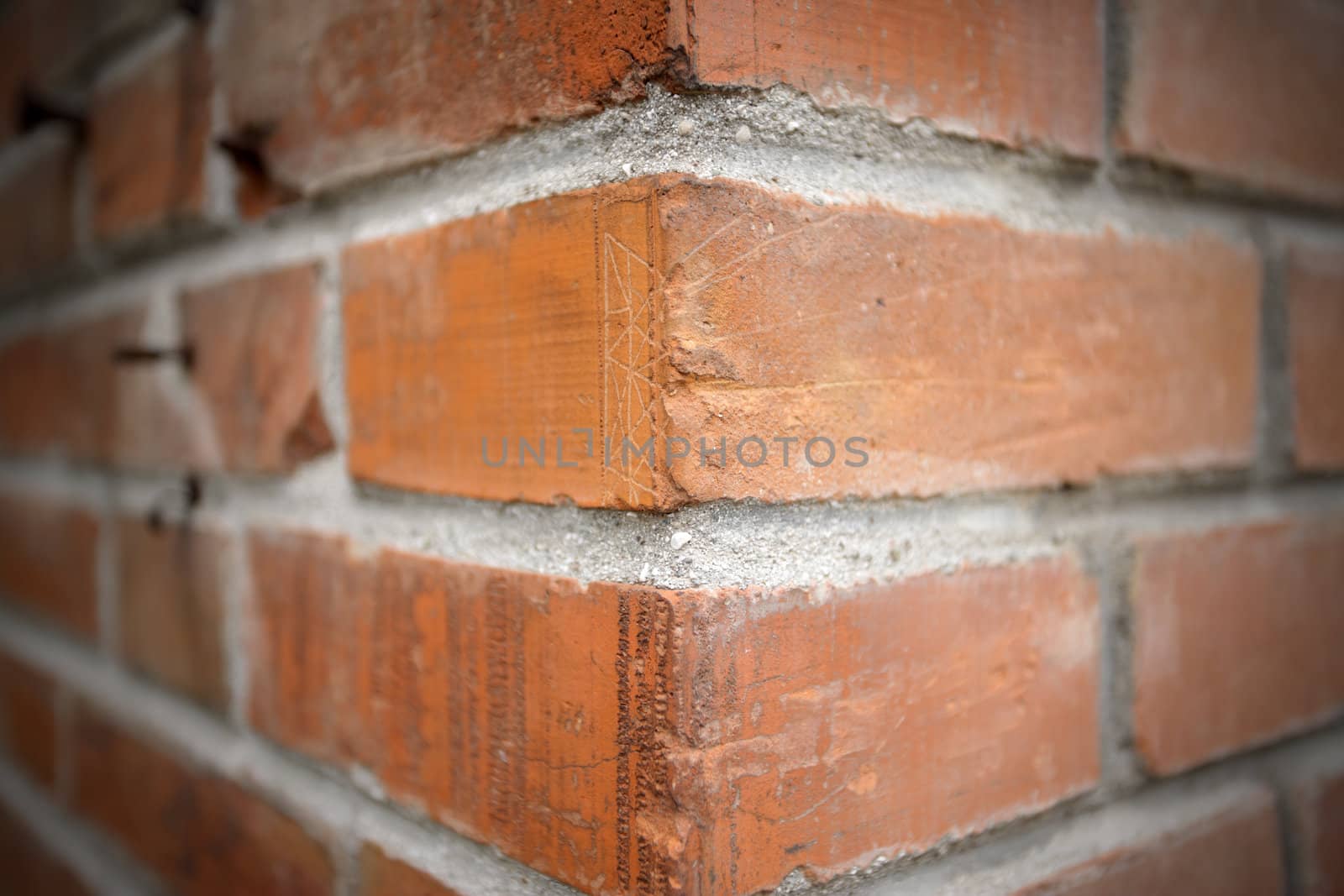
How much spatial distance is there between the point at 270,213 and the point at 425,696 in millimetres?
294

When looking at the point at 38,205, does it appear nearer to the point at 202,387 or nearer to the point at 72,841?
the point at 202,387

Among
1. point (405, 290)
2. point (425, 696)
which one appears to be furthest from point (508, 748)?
→ point (405, 290)

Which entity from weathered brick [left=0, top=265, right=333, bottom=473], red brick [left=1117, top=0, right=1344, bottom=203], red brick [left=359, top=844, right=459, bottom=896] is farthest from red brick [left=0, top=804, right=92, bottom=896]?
red brick [left=1117, top=0, right=1344, bottom=203]

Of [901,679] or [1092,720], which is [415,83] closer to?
[901,679]

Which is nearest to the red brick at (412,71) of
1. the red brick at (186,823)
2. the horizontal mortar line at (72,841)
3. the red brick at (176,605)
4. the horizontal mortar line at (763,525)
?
the horizontal mortar line at (763,525)

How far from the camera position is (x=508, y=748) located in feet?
1.23

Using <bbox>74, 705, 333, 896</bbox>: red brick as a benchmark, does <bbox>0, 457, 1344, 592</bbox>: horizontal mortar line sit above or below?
above

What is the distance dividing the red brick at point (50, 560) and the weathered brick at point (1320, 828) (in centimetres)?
88

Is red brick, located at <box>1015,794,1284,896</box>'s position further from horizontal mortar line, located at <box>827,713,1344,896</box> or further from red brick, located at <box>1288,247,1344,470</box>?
red brick, located at <box>1288,247,1344,470</box>

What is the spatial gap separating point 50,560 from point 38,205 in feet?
1.05

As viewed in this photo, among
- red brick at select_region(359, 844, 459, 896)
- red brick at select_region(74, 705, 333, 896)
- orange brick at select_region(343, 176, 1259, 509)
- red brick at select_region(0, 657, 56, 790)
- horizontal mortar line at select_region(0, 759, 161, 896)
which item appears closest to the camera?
orange brick at select_region(343, 176, 1259, 509)

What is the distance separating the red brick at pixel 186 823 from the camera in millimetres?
528

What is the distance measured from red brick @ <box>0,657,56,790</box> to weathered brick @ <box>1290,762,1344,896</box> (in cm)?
97

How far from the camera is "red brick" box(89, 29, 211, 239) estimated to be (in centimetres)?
60
